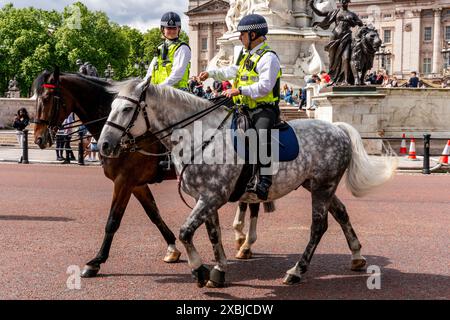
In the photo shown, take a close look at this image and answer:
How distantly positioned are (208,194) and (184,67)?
2.16 m

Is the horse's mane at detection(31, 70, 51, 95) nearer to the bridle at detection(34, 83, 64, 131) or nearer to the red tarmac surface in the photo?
the bridle at detection(34, 83, 64, 131)

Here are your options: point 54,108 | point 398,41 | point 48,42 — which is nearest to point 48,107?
point 54,108

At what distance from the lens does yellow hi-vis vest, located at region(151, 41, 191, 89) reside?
792cm

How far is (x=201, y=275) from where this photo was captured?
6.18 meters

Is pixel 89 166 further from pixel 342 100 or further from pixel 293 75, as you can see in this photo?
pixel 293 75

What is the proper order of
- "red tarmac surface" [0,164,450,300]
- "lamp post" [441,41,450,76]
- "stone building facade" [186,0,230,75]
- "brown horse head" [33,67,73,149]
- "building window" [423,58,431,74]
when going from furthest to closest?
"stone building facade" [186,0,230,75] < "building window" [423,58,431,74] < "lamp post" [441,41,450,76] < "brown horse head" [33,67,73,149] < "red tarmac surface" [0,164,450,300]

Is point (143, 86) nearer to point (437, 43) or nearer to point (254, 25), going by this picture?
point (254, 25)

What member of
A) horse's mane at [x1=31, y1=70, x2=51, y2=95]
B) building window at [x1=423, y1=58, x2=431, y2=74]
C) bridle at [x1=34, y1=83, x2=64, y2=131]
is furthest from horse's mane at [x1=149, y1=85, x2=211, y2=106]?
building window at [x1=423, y1=58, x2=431, y2=74]

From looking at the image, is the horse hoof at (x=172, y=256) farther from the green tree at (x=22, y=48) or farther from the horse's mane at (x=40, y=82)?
the green tree at (x=22, y=48)

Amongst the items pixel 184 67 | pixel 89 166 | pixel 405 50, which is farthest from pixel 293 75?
pixel 405 50

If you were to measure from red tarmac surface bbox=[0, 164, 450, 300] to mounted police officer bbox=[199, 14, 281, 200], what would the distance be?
121 centimetres

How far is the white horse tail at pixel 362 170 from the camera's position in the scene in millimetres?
7266

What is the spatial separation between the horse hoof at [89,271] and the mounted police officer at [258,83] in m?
1.95

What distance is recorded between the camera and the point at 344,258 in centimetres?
784
